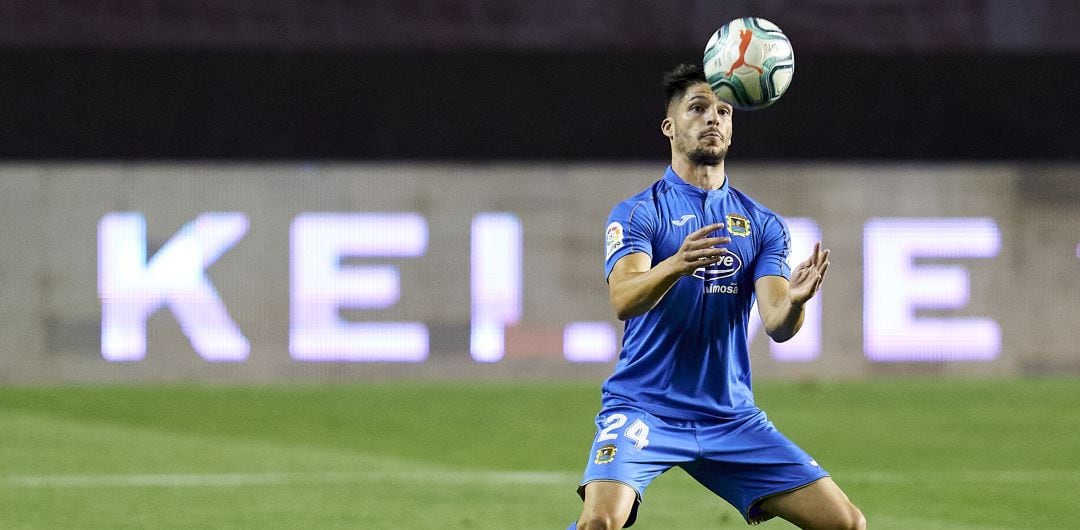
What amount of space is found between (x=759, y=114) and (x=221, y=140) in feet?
17.4

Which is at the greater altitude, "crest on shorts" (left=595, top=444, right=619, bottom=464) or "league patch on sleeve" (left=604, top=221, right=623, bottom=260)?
"league patch on sleeve" (left=604, top=221, right=623, bottom=260)

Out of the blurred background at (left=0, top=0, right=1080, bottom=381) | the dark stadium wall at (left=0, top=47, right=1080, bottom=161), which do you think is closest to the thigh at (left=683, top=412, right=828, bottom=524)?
the blurred background at (left=0, top=0, right=1080, bottom=381)

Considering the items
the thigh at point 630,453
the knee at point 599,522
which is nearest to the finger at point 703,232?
the thigh at point 630,453

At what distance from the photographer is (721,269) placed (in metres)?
6.20

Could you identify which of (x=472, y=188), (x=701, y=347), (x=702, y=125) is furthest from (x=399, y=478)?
(x=472, y=188)

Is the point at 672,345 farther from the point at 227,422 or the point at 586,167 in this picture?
the point at 586,167

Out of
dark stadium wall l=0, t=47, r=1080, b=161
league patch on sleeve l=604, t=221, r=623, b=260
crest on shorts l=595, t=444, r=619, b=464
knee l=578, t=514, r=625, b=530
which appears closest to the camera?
knee l=578, t=514, r=625, b=530

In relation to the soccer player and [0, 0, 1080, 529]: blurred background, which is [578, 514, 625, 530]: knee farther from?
[0, 0, 1080, 529]: blurred background

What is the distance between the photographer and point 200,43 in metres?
17.0

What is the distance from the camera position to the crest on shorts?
593cm

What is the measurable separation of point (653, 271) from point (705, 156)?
694mm

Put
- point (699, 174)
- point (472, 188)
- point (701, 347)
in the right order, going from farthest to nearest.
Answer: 1. point (472, 188)
2. point (699, 174)
3. point (701, 347)

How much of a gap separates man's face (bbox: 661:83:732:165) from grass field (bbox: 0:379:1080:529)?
3.03 m

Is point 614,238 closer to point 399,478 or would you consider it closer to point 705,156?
point 705,156
